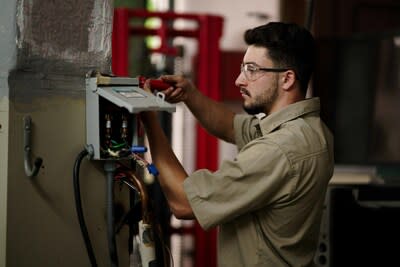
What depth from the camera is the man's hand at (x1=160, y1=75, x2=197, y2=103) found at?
1922 millimetres

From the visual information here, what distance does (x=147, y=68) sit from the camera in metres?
3.76

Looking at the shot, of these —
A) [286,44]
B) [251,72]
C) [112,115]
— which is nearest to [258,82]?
[251,72]

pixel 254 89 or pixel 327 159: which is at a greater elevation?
pixel 254 89

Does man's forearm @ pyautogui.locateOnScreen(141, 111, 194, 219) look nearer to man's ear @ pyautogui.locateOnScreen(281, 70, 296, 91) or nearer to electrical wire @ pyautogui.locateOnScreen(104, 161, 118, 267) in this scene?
electrical wire @ pyautogui.locateOnScreen(104, 161, 118, 267)

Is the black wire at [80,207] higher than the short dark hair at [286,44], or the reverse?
the short dark hair at [286,44]


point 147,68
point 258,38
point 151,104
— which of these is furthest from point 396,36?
point 151,104

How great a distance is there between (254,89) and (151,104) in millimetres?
527

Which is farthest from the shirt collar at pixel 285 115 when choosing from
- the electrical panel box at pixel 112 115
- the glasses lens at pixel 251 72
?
the electrical panel box at pixel 112 115

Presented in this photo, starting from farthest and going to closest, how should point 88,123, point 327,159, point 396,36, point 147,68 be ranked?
point 147,68, point 396,36, point 327,159, point 88,123

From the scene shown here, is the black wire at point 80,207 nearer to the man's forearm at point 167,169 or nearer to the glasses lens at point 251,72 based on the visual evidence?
the man's forearm at point 167,169

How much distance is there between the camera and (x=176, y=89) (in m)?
1.97

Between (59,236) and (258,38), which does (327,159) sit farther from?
(59,236)

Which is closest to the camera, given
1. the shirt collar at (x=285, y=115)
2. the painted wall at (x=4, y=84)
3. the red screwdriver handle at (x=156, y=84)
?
the painted wall at (x=4, y=84)

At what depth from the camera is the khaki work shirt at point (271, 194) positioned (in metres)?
1.69
